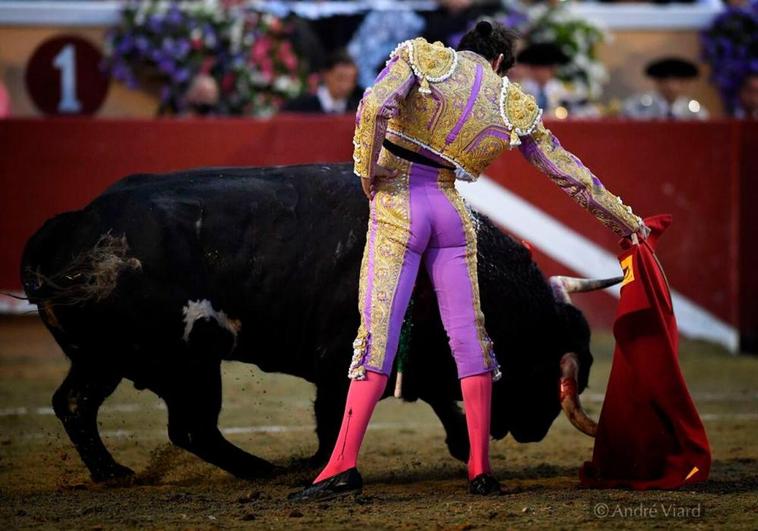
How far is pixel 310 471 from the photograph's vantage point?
4.92 meters

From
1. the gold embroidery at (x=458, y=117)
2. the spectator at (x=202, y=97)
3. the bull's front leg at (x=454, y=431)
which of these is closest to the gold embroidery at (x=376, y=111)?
the gold embroidery at (x=458, y=117)

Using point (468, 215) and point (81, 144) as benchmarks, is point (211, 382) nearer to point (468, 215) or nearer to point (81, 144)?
point (468, 215)

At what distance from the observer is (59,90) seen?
9469 millimetres

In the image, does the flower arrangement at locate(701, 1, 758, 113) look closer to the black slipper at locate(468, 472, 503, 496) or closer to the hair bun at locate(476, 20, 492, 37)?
the hair bun at locate(476, 20, 492, 37)

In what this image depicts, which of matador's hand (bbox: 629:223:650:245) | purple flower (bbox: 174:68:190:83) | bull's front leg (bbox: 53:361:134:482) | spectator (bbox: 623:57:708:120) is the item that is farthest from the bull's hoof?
spectator (bbox: 623:57:708:120)

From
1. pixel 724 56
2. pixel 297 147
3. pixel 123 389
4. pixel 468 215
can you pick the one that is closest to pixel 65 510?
pixel 468 215

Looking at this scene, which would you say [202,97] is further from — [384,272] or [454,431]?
[384,272]

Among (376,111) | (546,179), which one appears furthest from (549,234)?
(376,111)

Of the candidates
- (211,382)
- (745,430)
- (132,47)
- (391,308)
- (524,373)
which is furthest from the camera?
(132,47)

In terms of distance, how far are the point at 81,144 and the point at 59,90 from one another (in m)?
1.40

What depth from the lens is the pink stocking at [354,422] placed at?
13.4ft

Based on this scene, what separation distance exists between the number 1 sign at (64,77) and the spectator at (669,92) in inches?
148

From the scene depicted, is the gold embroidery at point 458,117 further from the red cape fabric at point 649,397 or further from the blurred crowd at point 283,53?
the blurred crowd at point 283,53

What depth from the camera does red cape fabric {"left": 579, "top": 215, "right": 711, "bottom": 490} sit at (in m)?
4.39
